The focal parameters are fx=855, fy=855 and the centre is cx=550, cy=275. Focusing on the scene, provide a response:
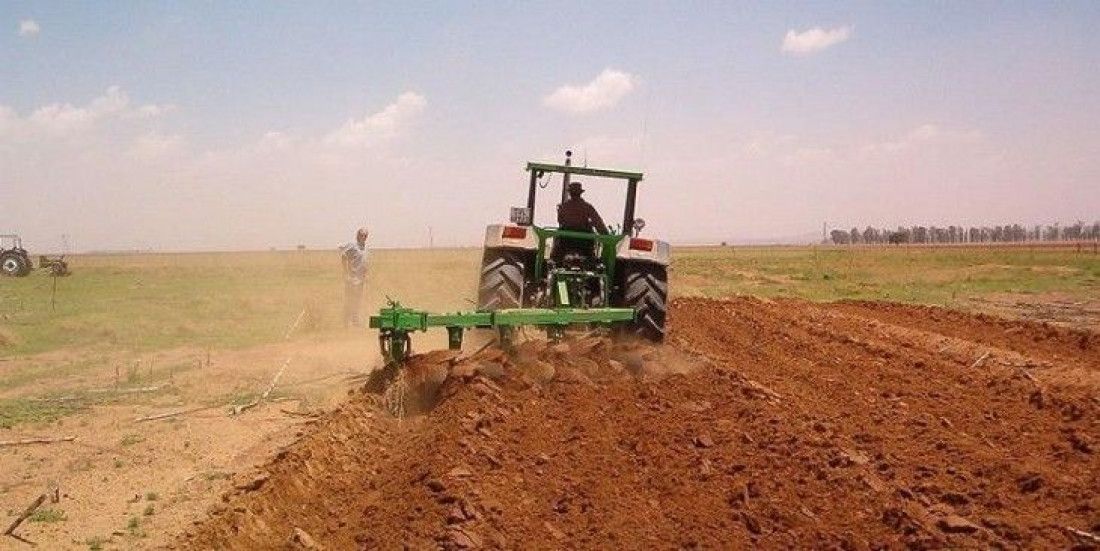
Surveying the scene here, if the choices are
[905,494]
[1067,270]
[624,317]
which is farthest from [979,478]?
[1067,270]

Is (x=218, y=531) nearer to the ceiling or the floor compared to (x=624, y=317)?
nearer to the floor

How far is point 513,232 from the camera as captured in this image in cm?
841

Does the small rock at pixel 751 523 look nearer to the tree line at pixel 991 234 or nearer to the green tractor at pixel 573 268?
the green tractor at pixel 573 268

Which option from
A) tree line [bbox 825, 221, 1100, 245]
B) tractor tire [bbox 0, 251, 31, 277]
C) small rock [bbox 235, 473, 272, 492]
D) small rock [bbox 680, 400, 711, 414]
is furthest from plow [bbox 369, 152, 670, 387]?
tree line [bbox 825, 221, 1100, 245]

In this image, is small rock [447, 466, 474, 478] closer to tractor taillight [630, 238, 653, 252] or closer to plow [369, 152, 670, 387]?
plow [369, 152, 670, 387]

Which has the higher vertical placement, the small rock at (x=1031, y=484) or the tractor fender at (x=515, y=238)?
the tractor fender at (x=515, y=238)

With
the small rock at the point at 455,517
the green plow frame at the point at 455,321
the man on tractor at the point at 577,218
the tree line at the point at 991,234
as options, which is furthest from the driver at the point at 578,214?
the tree line at the point at 991,234

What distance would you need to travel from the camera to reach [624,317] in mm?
7664

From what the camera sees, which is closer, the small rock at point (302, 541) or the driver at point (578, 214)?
the small rock at point (302, 541)

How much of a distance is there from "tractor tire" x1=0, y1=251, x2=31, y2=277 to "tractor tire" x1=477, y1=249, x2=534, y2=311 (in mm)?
26681

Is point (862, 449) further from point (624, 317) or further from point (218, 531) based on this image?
point (218, 531)

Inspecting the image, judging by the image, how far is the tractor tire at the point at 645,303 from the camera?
326 inches

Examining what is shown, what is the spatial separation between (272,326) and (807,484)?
38.6 feet

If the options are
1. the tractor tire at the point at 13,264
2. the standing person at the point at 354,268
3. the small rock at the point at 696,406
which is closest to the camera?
the small rock at the point at 696,406
